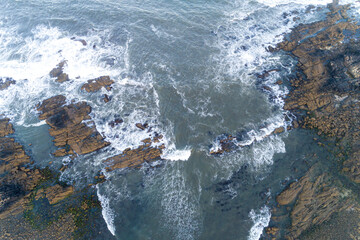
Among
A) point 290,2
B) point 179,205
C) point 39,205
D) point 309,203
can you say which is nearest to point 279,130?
point 309,203

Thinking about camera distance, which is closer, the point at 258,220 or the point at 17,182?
the point at 258,220

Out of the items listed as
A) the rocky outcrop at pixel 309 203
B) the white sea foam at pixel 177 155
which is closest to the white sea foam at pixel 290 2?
the rocky outcrop at pixel 309 203

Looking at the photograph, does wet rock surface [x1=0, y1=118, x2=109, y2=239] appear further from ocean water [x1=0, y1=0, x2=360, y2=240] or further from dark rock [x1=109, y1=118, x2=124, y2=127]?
dark rock [x1=109, y1=118, x2=124, y2=127]

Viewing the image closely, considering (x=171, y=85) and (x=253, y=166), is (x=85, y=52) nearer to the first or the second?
(x=171, y=85)

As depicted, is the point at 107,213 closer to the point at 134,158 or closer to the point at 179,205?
the point at 134,158

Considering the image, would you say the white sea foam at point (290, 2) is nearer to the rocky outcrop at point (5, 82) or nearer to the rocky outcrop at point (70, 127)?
the rocky outcrop at point (70, 127)

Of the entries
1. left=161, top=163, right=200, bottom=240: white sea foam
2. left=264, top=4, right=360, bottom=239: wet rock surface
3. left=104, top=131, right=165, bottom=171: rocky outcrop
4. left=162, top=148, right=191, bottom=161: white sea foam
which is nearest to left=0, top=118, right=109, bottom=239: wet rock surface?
left=104, top=131, right=165, bottom=171: rocky outcrop
